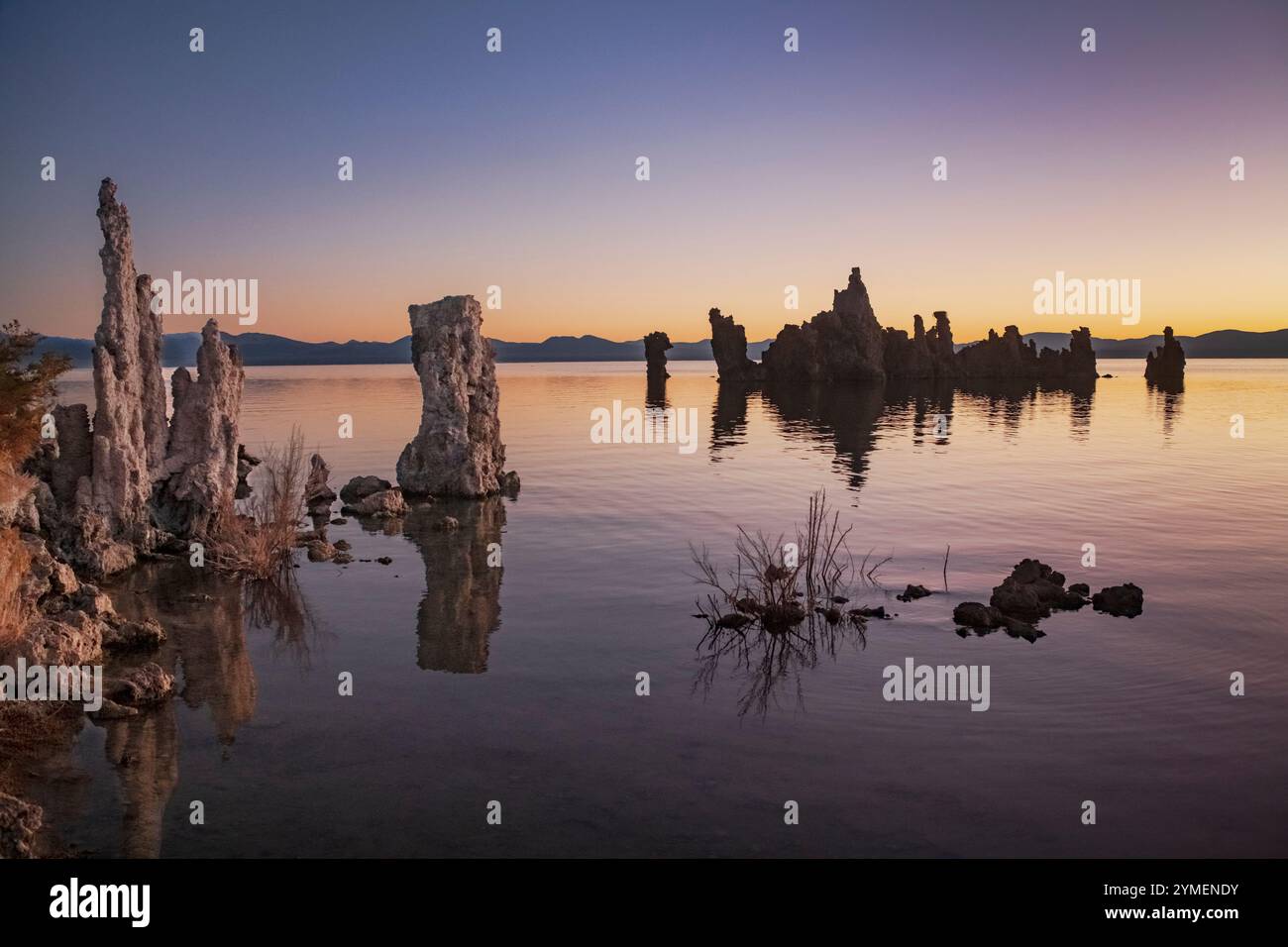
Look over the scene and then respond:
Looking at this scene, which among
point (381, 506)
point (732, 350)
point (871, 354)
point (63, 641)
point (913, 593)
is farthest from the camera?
point (732, 350)

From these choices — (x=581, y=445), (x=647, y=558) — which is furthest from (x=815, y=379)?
(x=647, y=558)

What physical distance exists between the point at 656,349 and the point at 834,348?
25317 mm

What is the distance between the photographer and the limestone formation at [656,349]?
452ft

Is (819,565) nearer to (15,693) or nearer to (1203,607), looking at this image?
(1203,607)

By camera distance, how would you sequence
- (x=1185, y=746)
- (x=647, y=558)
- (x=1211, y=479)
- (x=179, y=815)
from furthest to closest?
(x=1211, y=479) < (x=647, y=558) < (x=1185, y=746) < (x=179, y=815)

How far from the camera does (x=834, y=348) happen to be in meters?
127

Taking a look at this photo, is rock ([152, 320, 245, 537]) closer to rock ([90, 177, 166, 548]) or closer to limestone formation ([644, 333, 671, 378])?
rock ([90, 177, 166, 548])

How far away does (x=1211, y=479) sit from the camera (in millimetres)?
31984

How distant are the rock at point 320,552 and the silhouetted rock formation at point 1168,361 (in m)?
114

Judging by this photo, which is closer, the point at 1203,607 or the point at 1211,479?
the point at 1203,607

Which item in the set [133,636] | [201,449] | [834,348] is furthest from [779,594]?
[834,348]

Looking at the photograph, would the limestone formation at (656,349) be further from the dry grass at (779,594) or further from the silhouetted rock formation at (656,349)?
the dry grass at (779,594)

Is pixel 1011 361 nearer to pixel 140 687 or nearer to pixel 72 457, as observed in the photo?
pixel 72 457
